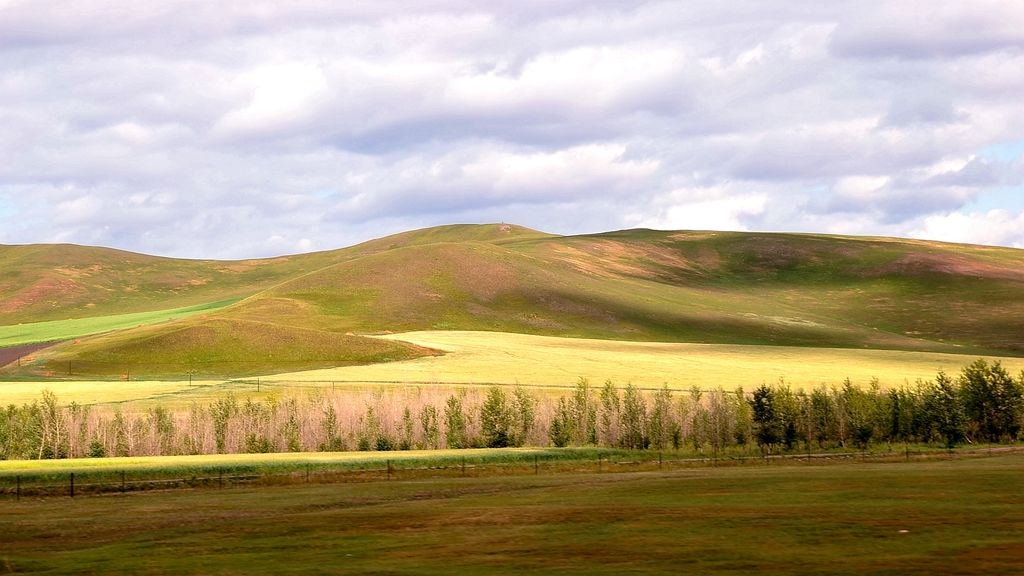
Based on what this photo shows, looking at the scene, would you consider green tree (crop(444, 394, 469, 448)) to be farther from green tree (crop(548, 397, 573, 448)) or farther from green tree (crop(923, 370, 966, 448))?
green tree (crop(923, 370, 966, 448))

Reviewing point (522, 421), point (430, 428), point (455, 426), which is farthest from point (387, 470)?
point (522, 421)

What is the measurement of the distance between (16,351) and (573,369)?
4002 inches

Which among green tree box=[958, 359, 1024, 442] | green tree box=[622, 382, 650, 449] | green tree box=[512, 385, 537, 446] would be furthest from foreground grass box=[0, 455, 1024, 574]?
green tree box=[958, 359, 1024, 442]

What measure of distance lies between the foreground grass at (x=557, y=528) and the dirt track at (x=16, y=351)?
121 metres

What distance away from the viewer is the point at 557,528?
43.1 metres

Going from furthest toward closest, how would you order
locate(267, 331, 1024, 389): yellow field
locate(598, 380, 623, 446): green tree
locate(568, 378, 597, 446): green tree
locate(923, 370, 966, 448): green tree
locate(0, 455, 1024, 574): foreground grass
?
1. locate(267, 331, 1024, 389): yellow field
2. locate(568, 378, 597, 446): green tree
3. locate(598, 380, 623, 446): green tree
4. locate(923, 370, 966, 448): green tree
5. locate(0, 455, 1024, 574): foreground grass

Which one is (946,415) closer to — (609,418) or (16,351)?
(609,418)

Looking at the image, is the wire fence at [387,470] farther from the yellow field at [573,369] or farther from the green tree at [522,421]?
the yellow field at [573,369]

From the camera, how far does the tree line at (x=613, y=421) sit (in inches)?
3912

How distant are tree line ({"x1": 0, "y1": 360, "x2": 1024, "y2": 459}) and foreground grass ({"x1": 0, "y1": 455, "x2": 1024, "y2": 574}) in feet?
118

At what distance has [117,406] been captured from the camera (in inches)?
4250

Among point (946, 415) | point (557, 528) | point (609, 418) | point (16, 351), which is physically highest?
point (16, 351)

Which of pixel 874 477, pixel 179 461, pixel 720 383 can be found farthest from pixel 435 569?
pixel 720 383

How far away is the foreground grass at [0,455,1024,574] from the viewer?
34406mm
